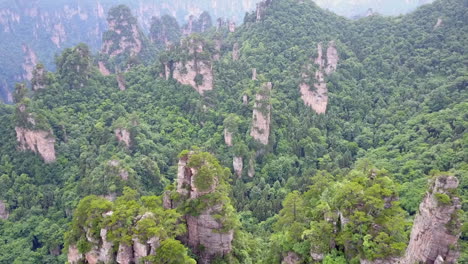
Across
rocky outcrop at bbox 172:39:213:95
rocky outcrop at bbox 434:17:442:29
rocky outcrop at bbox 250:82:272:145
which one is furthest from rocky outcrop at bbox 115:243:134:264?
rocky outcrop at bbox 434:17:442:29

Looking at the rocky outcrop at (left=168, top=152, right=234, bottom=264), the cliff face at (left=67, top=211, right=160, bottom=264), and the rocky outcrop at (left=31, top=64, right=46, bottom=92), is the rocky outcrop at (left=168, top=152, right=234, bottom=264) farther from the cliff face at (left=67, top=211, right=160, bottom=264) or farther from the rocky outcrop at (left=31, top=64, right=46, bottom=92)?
the rocky outcrop at (left=31, top=64, right=46, bottom=92)

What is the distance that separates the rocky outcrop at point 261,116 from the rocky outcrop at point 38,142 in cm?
2817

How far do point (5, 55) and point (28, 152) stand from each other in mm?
106610

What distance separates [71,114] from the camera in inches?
2256

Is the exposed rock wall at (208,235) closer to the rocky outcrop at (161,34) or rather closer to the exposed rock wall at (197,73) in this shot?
the exposed rock wall at (197,73)

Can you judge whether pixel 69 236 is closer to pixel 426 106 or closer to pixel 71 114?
pixel 71 114

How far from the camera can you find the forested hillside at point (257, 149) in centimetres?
2127

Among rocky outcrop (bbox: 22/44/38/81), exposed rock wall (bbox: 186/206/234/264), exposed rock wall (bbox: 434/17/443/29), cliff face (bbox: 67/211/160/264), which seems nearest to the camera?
cliff face (bbox: 67/211/160/264)

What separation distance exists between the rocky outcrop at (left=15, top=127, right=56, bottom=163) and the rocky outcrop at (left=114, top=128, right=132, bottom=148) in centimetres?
836

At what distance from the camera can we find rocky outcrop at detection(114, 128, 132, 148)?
51.4 metres

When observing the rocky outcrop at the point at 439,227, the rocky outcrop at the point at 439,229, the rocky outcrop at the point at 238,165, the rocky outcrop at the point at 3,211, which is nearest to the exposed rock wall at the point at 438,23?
the rocky outcrop at the point at 238,165

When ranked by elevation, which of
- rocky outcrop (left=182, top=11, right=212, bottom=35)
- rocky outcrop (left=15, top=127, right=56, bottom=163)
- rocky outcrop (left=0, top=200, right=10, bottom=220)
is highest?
rocky outcrop (left=182, top=11, right=212, bottom=35)

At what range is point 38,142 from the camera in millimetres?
48969

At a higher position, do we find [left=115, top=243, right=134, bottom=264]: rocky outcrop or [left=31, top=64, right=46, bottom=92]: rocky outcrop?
[left=31, top=64, right=46, bottom=92]: rocky outcrop
